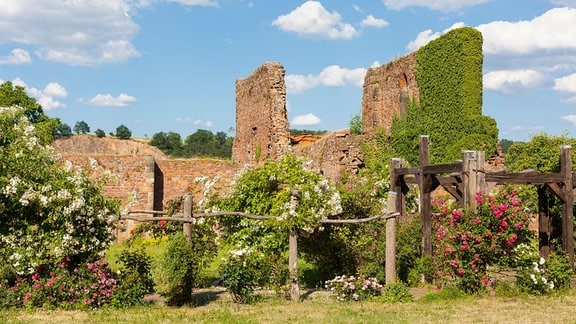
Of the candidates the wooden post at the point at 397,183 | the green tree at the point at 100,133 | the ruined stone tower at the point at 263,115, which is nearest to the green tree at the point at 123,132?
the green tree at the point at 100,133

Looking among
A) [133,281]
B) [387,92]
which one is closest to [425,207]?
[133,281]

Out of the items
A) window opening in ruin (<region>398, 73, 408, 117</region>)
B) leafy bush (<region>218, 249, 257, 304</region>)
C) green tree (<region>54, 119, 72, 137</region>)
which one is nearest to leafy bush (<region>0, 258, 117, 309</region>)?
leafy bush (<region>218, 249, 257, 304</region>)

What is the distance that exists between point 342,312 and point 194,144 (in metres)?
73.9

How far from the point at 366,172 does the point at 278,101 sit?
642cm

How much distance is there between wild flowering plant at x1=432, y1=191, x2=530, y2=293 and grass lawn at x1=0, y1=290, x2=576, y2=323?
480 mm

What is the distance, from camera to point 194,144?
8238 centimetres

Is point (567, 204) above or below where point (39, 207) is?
above

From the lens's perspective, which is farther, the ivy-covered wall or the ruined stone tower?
the ruined stone tower

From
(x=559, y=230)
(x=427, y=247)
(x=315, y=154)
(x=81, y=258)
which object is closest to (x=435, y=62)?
(x=315, y=154)

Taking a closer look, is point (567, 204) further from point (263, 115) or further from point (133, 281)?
point (263, 115)

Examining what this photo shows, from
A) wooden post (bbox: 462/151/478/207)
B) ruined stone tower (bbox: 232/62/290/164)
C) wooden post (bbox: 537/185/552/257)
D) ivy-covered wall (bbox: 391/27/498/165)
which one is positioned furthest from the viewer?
ruined stone tower (bbox: 232/62/290/164)

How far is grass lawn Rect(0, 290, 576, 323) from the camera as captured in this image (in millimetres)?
9164

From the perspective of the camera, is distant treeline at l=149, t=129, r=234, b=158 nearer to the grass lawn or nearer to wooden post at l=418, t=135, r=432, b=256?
wooden post at l=418, t=135, r=432, b=256

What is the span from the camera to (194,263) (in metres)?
10.5
